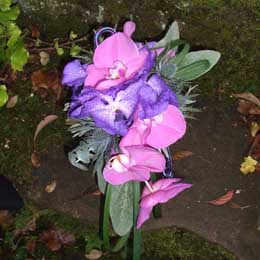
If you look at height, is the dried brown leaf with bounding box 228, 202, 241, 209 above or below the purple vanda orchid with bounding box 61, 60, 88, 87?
below

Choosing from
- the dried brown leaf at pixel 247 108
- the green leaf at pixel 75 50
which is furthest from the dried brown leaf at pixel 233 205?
A: the green leaf at pixel 75 50

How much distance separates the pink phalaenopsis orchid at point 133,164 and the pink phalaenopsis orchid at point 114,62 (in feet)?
0.66

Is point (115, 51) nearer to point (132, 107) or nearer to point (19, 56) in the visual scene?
point (132, 107)

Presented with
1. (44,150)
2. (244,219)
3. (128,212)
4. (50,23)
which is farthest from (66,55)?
(244,219)

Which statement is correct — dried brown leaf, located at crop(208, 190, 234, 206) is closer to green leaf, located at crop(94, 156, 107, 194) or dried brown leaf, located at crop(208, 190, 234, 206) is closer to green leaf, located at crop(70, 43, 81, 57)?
green leaf, located at crop(94, 156, 107, 194)

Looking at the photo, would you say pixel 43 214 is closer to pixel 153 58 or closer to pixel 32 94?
pixel 32 94

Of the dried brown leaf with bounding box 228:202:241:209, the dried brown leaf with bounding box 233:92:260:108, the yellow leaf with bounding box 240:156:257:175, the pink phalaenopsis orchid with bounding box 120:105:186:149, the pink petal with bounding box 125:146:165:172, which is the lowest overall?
the dried brown leaf with bounding box 228:202:241:209

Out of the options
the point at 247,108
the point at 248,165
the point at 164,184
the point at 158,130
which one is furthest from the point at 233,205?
the point at 158,130

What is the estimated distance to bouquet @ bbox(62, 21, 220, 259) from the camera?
57.6 inches

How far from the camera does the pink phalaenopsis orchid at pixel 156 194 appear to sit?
5.20 ft

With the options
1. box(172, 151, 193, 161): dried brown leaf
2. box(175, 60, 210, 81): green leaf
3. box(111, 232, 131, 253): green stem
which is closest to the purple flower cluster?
box(175, 60, 210, 81): green leaf

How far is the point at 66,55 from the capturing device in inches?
93.1

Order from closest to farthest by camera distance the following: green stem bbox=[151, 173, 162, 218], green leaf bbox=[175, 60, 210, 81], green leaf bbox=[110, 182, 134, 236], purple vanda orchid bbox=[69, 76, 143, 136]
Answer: purple vanda orchid bbox=[69, 76, 143, 136] → green leaf bbox=[175, 60, 210, 81] → green leaf bbox=[110, 182, 134, 236] → green stem bbox=[151, 173, 162, 218]

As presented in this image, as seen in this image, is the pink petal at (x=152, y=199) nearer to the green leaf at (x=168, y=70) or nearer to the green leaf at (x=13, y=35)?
the green leaf at (x=168, y=70)
